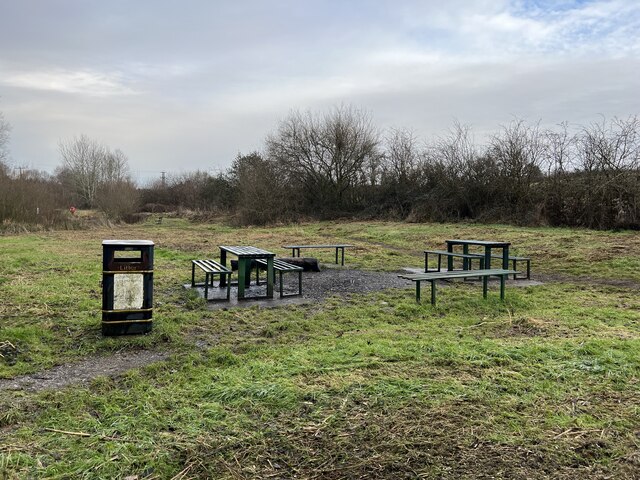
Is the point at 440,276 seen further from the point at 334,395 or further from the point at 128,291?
the point at 128,291

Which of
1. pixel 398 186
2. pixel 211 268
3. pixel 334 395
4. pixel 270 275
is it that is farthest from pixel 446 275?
pixel 398 186

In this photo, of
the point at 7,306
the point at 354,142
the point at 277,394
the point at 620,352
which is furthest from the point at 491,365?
the point at 354,142

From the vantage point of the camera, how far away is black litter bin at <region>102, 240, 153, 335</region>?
516 centimetres

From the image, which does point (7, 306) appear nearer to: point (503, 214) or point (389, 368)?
point (389, 368)

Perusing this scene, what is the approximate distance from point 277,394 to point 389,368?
1025 millimetres

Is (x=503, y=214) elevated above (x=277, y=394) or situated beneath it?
elevated above

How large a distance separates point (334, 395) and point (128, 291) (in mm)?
2877

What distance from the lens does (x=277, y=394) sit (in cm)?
346

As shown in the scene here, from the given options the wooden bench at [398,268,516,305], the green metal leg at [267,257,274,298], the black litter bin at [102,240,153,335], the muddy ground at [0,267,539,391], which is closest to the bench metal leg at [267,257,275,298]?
the green metal leg at [267,257,274,298]

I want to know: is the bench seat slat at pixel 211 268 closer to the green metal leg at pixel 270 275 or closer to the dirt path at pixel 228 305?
the dirt path at pixel 228 305

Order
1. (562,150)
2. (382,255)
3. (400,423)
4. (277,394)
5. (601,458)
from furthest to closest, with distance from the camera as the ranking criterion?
(562,150) → (382,255) → (277,394) → (400,423) → (601,458)

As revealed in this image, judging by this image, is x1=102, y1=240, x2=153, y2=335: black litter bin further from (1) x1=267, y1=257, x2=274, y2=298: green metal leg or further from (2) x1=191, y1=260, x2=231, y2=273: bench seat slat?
(1) x1=267, y1=257, x2=274, y2=298: green metal leg

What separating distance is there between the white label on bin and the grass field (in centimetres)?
40

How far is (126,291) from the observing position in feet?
17.2
